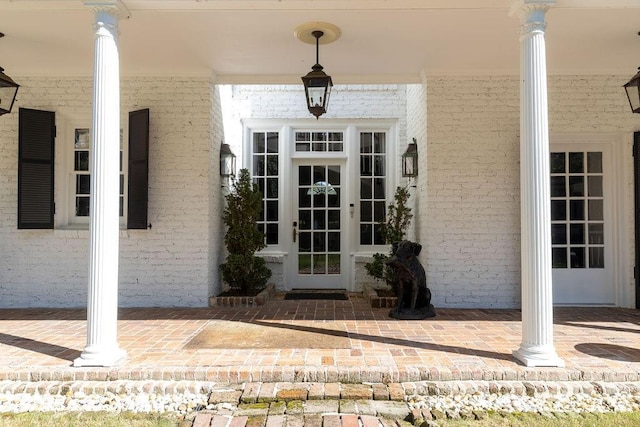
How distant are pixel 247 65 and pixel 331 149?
6.67 feet

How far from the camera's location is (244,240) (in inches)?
239

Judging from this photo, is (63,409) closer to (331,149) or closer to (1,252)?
(1,252)

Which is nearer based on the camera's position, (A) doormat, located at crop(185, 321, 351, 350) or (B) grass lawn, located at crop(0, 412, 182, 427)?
(B) grass lawn, located at crop(0, 412, 182, 427)

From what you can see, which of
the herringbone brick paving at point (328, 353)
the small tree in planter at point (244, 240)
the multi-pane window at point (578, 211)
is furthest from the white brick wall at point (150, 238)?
the multi-pane window at point (578, 211)

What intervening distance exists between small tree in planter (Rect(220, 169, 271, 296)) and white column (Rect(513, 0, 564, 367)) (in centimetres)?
341

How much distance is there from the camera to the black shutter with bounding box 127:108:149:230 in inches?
222

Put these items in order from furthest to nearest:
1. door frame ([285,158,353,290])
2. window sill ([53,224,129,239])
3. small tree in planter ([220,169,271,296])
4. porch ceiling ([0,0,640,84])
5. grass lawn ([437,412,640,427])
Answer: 1. door frame ([285,158,353,290])
2. small tree in planter ([220,169,271,296])
3. window sill ([53,224,129,239])
4. porch ceiling ([0,0,640,84])
5. grass lawn ([437,412,640,427])

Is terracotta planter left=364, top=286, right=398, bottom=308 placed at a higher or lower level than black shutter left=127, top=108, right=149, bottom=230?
lower

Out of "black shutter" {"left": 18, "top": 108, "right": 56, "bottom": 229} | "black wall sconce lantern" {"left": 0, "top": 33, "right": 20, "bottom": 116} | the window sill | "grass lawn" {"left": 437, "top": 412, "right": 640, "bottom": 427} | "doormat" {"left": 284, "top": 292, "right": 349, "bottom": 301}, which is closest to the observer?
"grass lawn" {"left": 437, "top": 412, "right": 640, "bottom": 427}

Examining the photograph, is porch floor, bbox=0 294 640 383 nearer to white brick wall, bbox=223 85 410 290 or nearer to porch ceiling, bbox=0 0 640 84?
white brick wall, bbox=223 85 410 290

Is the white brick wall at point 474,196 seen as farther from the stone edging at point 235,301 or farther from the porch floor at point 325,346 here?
the stone edging at point 235,301

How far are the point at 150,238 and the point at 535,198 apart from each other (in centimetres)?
447

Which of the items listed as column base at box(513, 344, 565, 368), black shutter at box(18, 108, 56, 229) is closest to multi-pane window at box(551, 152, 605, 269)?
column base at box(513, 344, 565, 368)

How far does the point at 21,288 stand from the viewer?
5754 mm
